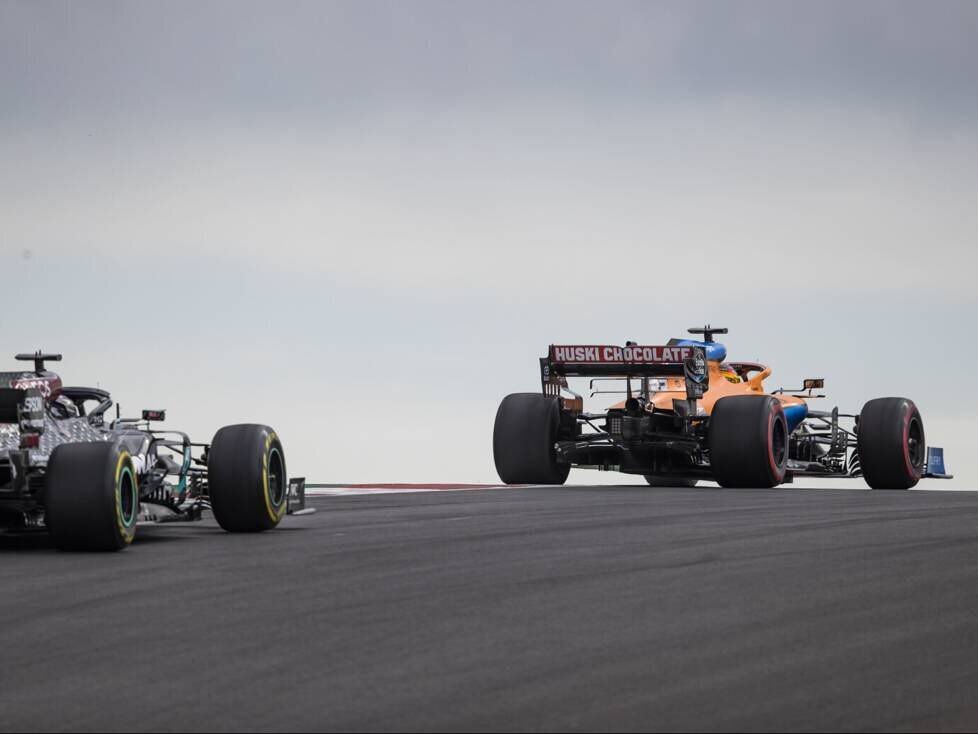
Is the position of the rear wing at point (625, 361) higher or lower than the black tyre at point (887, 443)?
higher

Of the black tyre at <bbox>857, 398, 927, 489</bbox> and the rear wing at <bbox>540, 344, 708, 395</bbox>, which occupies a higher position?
the rear wing at <bbox>540, 344, 708, 395</bbox>

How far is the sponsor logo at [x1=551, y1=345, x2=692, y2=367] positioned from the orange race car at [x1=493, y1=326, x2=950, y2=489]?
0.05 feet

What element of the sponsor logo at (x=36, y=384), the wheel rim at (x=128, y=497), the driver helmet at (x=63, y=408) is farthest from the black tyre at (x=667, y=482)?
the wheel rim at (x=128, y=497)

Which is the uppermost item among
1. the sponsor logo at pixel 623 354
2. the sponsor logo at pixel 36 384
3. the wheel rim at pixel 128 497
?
the sponsor logo at pixel 623 354

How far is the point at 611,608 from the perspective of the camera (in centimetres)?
900

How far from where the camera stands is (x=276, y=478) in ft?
46.7

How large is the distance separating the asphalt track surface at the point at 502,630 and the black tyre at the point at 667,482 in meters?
10.8

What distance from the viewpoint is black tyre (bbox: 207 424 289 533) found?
1340cm

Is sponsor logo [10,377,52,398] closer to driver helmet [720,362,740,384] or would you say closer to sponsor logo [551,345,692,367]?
sponsor logo [551,345,692,367]

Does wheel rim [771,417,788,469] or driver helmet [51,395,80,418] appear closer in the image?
driver helmet [51,395,80,418]

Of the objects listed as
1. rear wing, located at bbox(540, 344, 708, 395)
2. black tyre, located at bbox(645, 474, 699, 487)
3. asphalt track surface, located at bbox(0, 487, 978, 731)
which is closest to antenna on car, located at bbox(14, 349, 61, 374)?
asphalt track surface, located at bbox(0, 487, 978, 731)

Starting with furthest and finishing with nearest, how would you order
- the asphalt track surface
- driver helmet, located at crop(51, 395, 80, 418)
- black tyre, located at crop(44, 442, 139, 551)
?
driver helmet, located at crop(51, 395, 80, 418) → black tyre, located at crop(44, 442, 139, 551) → the asphalt track surface

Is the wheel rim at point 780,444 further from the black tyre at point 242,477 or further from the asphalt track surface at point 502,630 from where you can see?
the black tyre at point 242,477

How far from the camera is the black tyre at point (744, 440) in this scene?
2106 cm
